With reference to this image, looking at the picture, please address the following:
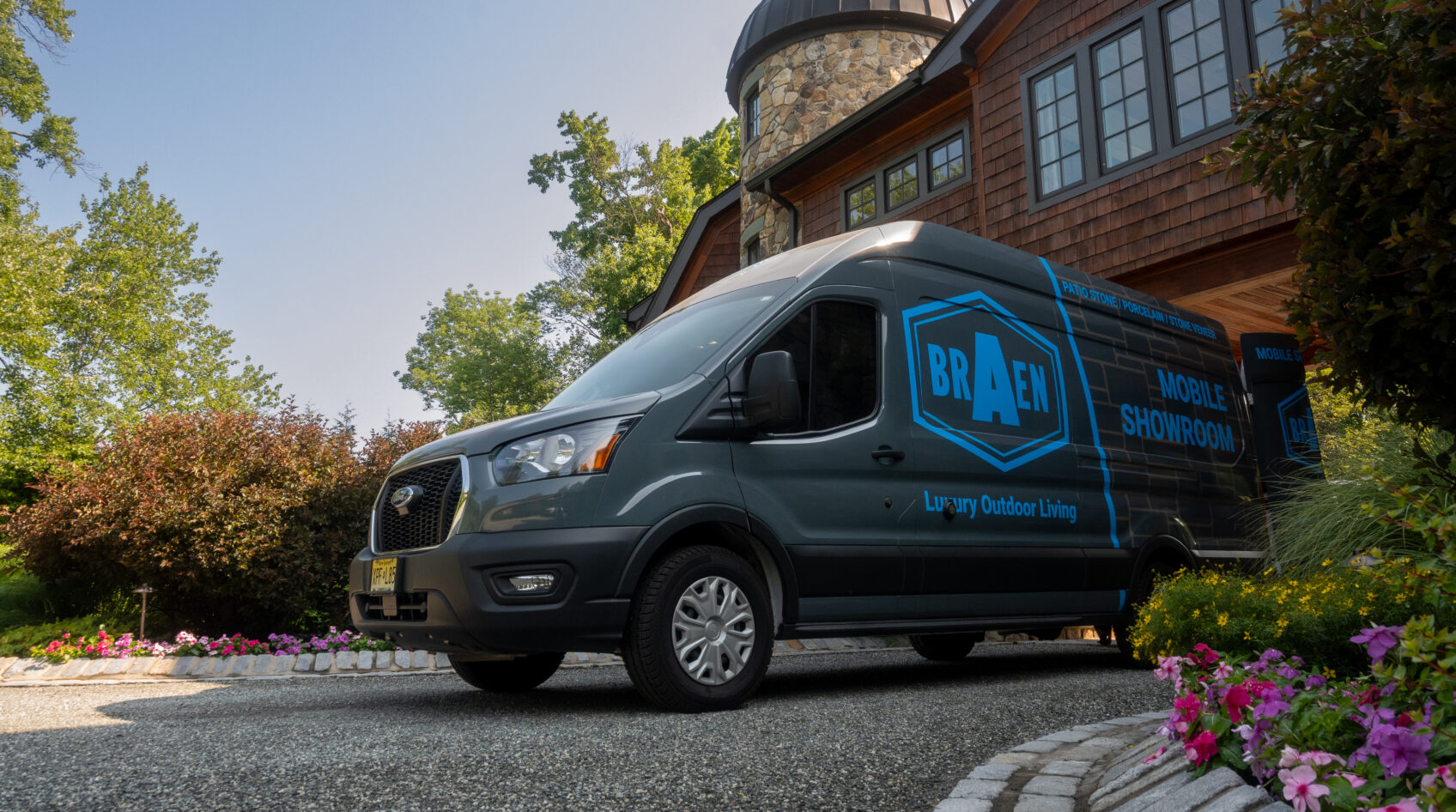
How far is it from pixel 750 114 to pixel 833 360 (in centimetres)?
1569

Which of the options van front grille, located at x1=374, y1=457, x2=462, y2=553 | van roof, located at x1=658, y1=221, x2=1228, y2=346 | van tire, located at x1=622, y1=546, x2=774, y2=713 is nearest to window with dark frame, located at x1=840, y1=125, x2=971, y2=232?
van roof, located at x1=658, y1=221, x2=1228, y2=346

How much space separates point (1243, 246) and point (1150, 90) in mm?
1971

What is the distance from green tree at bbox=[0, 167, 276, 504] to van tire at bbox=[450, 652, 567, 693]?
17766 millimetres

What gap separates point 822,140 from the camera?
15.4 meters

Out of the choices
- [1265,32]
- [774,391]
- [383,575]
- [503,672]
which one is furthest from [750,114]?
[383,575]

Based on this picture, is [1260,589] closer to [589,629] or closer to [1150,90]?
[589,629]

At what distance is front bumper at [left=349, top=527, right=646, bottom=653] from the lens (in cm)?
418

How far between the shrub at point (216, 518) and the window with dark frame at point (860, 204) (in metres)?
8.64

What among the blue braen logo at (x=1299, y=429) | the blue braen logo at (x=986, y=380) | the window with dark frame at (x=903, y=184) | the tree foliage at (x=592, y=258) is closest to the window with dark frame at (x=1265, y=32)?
the blue braen logo at (x=1299, y=429)

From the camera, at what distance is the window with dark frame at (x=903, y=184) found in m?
14.3

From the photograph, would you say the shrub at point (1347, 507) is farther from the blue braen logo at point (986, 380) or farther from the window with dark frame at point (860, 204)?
the window with dark frame at point (860, 204)

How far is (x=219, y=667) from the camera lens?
7.42m

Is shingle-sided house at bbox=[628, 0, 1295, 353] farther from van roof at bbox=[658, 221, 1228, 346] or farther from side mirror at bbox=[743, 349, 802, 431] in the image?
side mirror at bbox=[743, 349, 802, 431]

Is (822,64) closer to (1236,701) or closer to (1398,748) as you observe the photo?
(1236,701)
